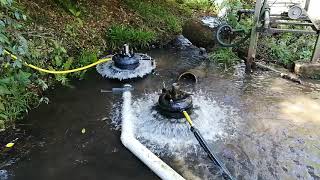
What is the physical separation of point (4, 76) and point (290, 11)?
6.08m

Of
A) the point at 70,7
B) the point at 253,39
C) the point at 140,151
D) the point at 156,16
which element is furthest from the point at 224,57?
the point at 140,151

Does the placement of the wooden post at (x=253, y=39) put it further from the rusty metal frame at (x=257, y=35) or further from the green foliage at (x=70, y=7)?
the green foliage at (x=70, y=7)

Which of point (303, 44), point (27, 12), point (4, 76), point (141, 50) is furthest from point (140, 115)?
point (303, 44)

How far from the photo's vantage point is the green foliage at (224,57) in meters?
8.39

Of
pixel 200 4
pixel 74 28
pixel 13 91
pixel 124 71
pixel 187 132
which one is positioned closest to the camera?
pixel 187 132

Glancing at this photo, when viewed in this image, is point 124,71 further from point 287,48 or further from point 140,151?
point 287,48

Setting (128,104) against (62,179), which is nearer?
(62,179)

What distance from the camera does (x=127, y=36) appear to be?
28.8ft

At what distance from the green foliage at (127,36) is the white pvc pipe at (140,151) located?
3029mm

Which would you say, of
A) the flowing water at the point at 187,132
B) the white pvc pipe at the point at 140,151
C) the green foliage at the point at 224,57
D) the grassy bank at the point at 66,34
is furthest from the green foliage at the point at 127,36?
the white pvc pipe at the point at 140,151

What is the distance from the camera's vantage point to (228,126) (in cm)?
585

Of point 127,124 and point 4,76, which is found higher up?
point 4,76

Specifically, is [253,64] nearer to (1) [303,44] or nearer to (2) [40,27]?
(1) [303,44]

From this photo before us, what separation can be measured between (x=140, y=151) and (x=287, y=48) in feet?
18.1
